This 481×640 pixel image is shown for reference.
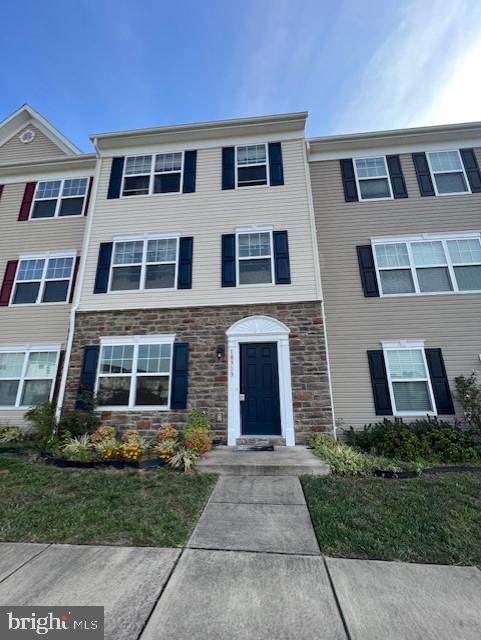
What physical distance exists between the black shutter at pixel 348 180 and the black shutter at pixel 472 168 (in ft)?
11.3

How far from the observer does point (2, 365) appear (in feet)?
29.6

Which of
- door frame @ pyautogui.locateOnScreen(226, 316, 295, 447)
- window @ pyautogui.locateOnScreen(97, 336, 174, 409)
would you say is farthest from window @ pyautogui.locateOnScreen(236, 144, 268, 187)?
window @ pyautogui.locateOnScreen(97, 336, 174, 409)

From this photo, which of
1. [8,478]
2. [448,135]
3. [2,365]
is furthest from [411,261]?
[2,365]

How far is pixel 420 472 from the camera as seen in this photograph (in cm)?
519

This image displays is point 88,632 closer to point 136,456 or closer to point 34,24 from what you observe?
point 136,456

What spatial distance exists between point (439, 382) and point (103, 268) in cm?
991

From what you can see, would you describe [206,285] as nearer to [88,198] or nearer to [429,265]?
[88,198]

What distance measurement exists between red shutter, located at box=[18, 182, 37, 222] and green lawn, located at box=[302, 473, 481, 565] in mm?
12099

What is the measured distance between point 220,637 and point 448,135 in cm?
1293

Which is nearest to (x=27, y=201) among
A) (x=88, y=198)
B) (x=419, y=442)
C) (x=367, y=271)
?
(x=88, y=198)

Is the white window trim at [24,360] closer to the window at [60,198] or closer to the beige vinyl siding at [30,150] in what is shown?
the window at [60,198]

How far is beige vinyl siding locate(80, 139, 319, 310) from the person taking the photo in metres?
8.14

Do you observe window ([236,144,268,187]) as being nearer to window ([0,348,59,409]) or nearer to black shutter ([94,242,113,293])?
black shutter ([94,242,113,293])

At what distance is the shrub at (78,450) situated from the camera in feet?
20.2
